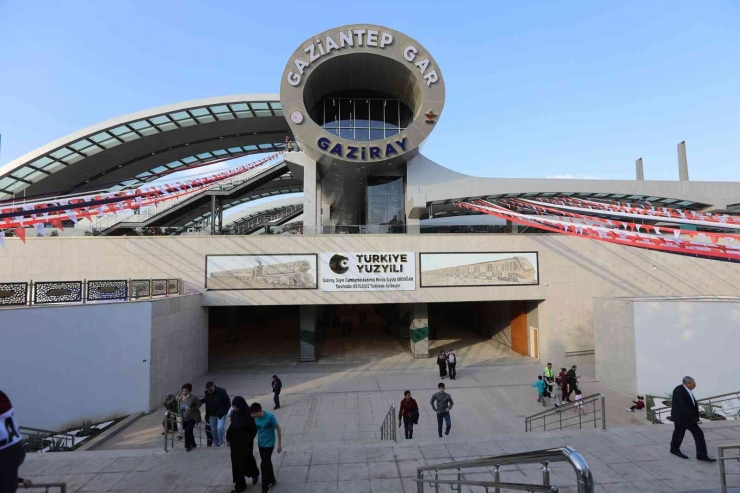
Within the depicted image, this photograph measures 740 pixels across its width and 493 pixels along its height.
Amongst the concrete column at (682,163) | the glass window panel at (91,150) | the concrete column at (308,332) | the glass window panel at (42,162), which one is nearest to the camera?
the concrete column at (308,332)

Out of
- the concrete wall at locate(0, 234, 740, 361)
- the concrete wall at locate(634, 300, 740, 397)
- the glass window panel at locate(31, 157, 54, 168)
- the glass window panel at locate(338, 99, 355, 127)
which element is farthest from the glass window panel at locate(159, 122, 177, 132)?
the concrete wall at locate(634, 300, 740, 397)

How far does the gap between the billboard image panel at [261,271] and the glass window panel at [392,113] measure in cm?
1126

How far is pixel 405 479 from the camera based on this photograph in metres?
5.68

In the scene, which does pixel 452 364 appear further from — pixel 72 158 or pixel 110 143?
pixel 72 158

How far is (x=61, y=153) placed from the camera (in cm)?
2339

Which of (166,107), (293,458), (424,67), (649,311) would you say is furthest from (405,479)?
(166,107)

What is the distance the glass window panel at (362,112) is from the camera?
78.2 ft

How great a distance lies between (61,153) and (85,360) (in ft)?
63.1

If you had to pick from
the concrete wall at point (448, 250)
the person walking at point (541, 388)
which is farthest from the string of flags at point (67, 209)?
the person walking at point (541, 388)

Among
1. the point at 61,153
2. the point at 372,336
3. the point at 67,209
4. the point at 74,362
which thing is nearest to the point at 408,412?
the point at 74,362

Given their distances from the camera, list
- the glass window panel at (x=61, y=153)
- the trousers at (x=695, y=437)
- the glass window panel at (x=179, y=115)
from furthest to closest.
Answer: the glass window panel at (x=179, y=115) → the glass window panel at (x=61, y=153) → the trousers at (x=695, y=437)

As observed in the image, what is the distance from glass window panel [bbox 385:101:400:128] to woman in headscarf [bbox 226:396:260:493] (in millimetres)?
21577

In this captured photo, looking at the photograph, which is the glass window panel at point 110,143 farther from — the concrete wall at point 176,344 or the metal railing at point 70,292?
the metal railing at point 70,292

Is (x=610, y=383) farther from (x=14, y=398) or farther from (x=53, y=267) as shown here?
(x=53, y=267)
